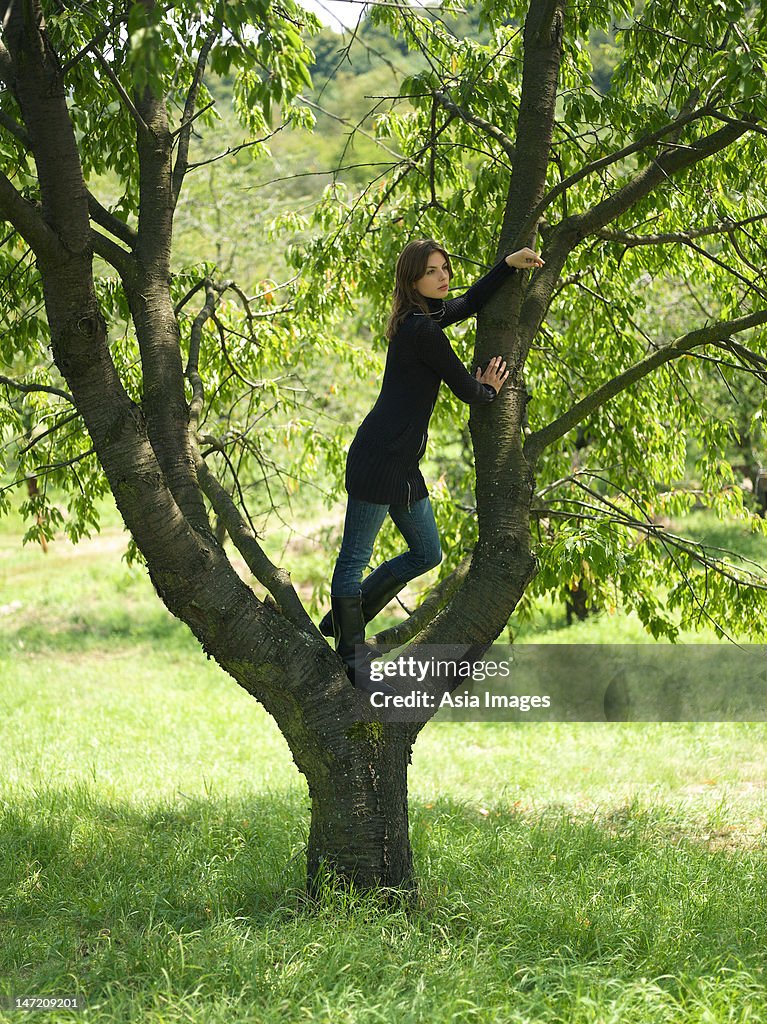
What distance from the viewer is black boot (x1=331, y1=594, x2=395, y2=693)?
402 cm

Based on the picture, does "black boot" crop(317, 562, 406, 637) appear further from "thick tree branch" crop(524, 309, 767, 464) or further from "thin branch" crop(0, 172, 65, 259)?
"thin branch" crop(0, 172, 65, 259)

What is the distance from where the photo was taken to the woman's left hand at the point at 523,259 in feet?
12.9

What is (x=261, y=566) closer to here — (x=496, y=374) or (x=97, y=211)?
(x=496, y=374)

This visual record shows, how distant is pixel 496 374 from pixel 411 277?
1.68 ft

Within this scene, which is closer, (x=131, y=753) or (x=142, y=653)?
(x=131, y=753)

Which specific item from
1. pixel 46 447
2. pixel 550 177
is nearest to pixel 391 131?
pixel 550 177

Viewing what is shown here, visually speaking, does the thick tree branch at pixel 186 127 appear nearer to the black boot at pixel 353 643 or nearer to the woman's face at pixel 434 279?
the woman's face at pixel 434 279

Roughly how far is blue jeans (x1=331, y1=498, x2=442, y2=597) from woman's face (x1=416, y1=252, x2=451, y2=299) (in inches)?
33.1

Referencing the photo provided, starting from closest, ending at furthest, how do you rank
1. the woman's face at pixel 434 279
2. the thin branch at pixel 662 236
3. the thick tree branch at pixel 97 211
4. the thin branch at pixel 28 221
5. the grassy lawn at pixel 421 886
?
the grassy lawn at pixel 421 886 < the thin branch at pixel 28 221 < the thick tree branch at pixel 97 211 < the woman's face at pixel 434 279 < the thin branch at pixel 662 236

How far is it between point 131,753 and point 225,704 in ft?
10.2

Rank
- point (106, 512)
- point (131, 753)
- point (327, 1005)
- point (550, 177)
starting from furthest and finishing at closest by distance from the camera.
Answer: point (106, 512) → point (131, 753) → point (550, 177) → point (327, 1005)

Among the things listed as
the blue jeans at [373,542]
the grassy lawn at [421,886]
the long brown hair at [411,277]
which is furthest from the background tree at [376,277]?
the grassy lawn at [421,886]

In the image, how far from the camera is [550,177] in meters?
5.89

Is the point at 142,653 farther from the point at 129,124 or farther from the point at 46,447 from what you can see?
the point at 129,124
